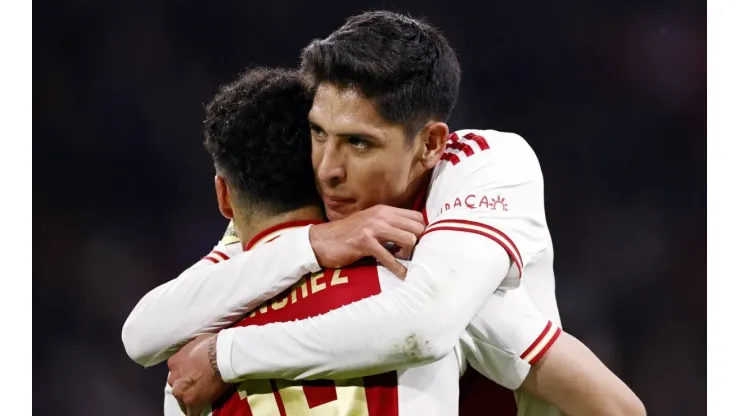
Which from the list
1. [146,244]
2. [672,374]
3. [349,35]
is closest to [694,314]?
[672,374]

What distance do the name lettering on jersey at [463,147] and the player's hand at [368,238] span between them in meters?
0.19

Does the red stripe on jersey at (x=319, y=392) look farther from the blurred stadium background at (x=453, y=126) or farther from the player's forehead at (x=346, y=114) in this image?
the blurred stadium background at (x=453, y=126)

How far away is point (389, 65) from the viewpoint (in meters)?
1.52

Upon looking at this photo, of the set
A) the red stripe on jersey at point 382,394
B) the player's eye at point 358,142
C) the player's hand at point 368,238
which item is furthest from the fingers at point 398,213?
the red stripe on jersey at point 382,394

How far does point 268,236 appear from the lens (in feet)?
4.94

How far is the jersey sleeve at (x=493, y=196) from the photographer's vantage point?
1436 mm

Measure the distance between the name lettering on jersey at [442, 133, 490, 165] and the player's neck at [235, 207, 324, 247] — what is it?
0.25 m

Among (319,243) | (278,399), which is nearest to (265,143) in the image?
(319,243)

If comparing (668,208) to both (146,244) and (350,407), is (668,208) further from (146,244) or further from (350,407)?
(350,407)

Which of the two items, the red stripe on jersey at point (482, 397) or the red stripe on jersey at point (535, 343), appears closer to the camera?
the red stripe on jersey at point (535, 343)

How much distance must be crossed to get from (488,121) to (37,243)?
5.73ft

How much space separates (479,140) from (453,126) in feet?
6.24

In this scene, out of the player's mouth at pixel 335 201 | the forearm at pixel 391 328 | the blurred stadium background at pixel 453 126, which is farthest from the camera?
the blurred stadium background at pixel 453 126

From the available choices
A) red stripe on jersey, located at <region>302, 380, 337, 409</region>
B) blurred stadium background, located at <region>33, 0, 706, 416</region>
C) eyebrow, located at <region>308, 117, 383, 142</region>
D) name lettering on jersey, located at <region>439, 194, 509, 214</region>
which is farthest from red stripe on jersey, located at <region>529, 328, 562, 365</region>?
blurred stadium background, located at <region>33, 0, 706, 416</region>
